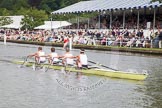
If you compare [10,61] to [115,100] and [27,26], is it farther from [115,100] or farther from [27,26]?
[27,26]

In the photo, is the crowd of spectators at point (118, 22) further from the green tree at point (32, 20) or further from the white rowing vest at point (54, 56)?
the white rowing vest at point (54, 56)

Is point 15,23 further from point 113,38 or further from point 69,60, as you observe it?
point 69,60

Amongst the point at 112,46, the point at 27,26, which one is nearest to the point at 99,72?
the point at 112,46

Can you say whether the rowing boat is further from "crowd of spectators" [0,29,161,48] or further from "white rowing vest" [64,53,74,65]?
"crowd of spectators" [0,29,161,48]

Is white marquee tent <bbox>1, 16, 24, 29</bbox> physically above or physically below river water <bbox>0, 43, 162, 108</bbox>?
above

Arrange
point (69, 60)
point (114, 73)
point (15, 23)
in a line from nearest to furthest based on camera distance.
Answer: point (114, 73)
point (69, 60)
point (15, 23)

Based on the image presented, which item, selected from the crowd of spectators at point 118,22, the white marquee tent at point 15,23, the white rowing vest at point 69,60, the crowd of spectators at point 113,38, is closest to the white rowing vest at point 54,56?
the white rowing vest at point 69,60

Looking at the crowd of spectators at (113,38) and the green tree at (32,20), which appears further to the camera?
the green tree at (32,20)

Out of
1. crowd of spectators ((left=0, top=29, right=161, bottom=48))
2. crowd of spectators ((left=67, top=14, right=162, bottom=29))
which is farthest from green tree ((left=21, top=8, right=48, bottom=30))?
crowd of spectators ((left=0, top=29, right=161, bottom=48))

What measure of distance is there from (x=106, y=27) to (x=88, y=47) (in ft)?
38.5

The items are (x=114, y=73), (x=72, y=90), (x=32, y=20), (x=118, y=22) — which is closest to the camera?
(x=72, y=90)

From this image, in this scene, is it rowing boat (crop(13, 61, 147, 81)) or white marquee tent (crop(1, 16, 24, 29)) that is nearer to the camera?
rowing boat (crop(13, 61, 147, 81))

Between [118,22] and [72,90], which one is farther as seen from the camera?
[118,22]

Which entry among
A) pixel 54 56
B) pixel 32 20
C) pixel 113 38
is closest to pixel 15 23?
pixel 32 20
